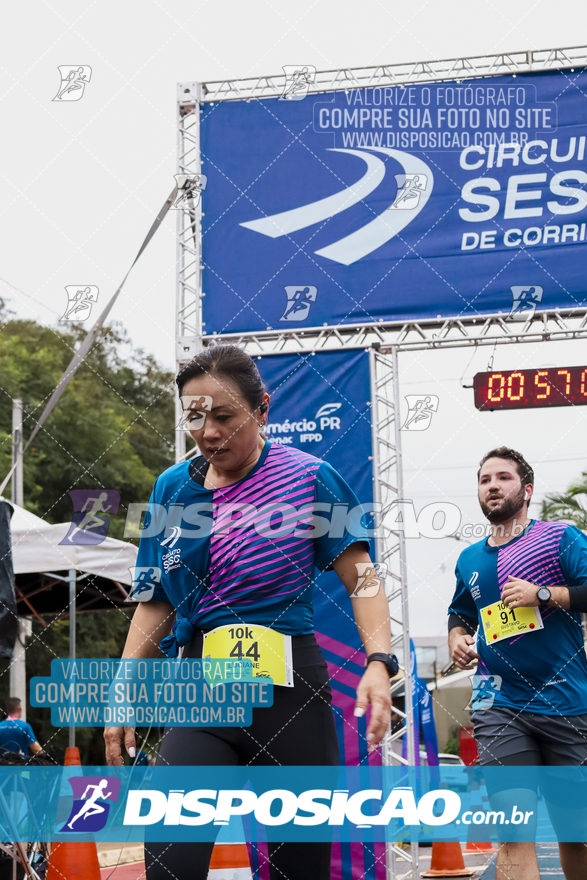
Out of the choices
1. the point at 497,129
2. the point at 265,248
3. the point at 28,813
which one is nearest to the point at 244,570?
the point at 28,813

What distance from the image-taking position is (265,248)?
279 inches

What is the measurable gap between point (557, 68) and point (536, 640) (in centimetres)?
489

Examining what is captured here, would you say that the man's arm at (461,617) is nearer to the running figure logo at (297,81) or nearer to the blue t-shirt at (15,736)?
the blue t-shirt at (15,736)

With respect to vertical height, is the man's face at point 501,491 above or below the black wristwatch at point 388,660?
above

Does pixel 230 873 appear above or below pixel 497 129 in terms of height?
below

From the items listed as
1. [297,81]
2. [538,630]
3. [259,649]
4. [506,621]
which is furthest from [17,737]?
[259,649]

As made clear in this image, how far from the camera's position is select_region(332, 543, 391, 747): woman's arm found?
2180 millimetres

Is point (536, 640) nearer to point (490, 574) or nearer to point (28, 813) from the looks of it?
point (490, 574)

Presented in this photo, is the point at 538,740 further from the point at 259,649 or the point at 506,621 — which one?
the point at 259,649

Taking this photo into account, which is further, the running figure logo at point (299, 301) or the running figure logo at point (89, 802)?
the running figure logo at point (299, 301)

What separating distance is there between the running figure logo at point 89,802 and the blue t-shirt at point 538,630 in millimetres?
3074

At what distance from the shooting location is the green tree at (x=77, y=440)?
1998cm

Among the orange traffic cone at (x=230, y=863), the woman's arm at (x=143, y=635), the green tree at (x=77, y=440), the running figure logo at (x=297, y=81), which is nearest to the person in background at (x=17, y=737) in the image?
the orange traffic cone at (x=230, y=863)

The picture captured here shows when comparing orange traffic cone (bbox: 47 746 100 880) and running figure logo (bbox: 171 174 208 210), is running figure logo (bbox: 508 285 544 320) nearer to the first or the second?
running figure logo (bbox: 171 174 208 210)
